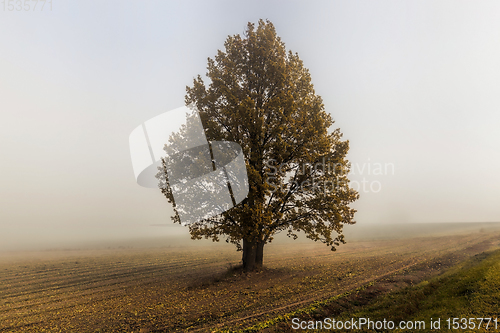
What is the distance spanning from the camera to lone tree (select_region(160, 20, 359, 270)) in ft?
52.7

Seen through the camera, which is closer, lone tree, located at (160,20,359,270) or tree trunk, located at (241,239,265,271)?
lone tree, located at (160,20,359,270)

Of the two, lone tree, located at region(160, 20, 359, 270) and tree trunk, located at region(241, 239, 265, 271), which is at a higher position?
lone tree, located at region(160, 20, 359, 270)

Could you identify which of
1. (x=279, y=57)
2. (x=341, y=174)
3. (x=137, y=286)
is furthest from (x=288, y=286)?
(x=279, y=57)

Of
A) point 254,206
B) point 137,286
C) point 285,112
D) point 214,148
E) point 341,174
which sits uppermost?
point 285,112

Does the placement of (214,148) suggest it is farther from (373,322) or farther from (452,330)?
(452,330)

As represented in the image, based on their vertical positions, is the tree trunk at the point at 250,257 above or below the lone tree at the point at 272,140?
below

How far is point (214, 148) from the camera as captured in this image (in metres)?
16.7

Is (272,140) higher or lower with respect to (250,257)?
higher

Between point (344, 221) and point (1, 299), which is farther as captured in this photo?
point (344, 221)

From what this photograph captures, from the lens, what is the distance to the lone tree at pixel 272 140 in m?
16.1

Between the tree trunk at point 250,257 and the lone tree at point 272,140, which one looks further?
the tree trunk at point 250,257

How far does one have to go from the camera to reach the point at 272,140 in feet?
57.0

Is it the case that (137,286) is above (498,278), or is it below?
below

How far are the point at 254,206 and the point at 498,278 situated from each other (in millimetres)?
12146
